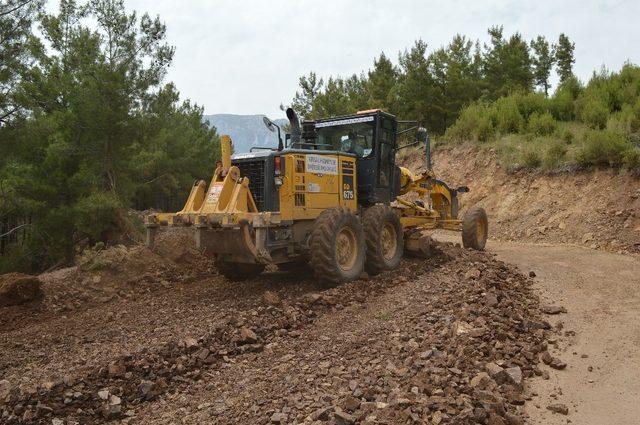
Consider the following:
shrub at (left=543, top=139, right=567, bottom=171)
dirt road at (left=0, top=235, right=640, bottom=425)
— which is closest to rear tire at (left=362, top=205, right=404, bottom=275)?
dirt road at (left=0, top=235, right=640, bottom=425)

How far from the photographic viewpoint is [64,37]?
52.3ft

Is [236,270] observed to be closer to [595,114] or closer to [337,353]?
[337,353]

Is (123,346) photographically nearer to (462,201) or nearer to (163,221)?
(163,221)

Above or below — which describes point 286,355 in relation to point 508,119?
below

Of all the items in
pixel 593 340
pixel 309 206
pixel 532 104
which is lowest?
pixel 593 340

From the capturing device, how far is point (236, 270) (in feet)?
26.3

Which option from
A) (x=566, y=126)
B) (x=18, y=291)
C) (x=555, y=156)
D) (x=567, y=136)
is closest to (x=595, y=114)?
(x=566, y=126)

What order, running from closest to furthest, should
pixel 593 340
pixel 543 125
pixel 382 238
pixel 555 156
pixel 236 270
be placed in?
pixel 593 340 < pixel 236 270 < pixel 382 238 < pixel 555 156 < pixel 543 125

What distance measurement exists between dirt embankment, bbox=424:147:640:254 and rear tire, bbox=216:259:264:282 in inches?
295

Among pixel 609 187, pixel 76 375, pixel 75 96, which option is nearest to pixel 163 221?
pixel 76 375

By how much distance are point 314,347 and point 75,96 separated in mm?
11498

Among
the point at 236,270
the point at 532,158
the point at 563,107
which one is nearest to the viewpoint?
the point at 236,270

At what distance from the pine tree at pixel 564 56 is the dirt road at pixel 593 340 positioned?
2085 centimetres

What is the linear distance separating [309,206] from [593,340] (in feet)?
12.7
